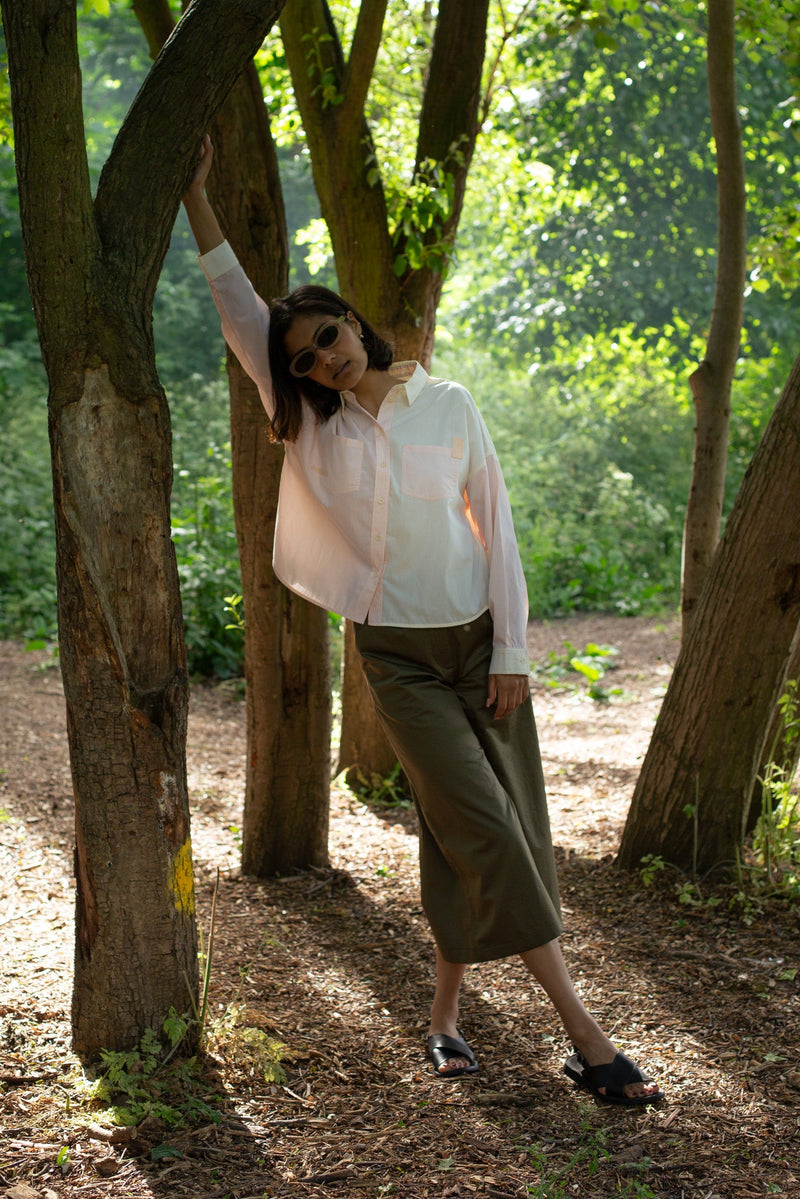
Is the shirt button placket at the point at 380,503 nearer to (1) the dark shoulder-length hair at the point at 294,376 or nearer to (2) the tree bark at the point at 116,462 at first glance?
(1) the dark shoulder-length hair at the point at 294,376

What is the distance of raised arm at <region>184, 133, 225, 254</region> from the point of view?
8.20ft

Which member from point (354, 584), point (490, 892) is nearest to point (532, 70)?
point (354, 584)

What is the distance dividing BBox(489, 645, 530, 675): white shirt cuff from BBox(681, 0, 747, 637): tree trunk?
1957 mm

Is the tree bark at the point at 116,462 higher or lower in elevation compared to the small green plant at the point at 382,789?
higher

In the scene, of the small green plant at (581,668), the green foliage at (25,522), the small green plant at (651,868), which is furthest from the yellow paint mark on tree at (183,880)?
the green foliage at (25,522)

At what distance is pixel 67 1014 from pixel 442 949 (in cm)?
101

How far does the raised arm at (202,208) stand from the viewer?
2.50m

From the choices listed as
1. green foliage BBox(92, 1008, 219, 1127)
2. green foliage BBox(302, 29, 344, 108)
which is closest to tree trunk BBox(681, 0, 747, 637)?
green foliage BBox(302, 29, 344, 108)

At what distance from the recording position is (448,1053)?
108 inches

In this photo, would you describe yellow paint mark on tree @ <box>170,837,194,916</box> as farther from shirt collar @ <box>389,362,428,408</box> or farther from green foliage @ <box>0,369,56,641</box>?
green foliage @ <box>0,369,56,641</box>

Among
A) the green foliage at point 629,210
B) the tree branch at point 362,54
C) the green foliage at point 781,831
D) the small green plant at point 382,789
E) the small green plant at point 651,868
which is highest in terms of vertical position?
the green foliage at point 629,210

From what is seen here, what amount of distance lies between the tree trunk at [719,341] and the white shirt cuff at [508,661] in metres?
1.96

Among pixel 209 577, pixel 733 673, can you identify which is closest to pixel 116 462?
pixel 733 673

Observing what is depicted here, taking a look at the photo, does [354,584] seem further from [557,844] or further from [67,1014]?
[557,844]
